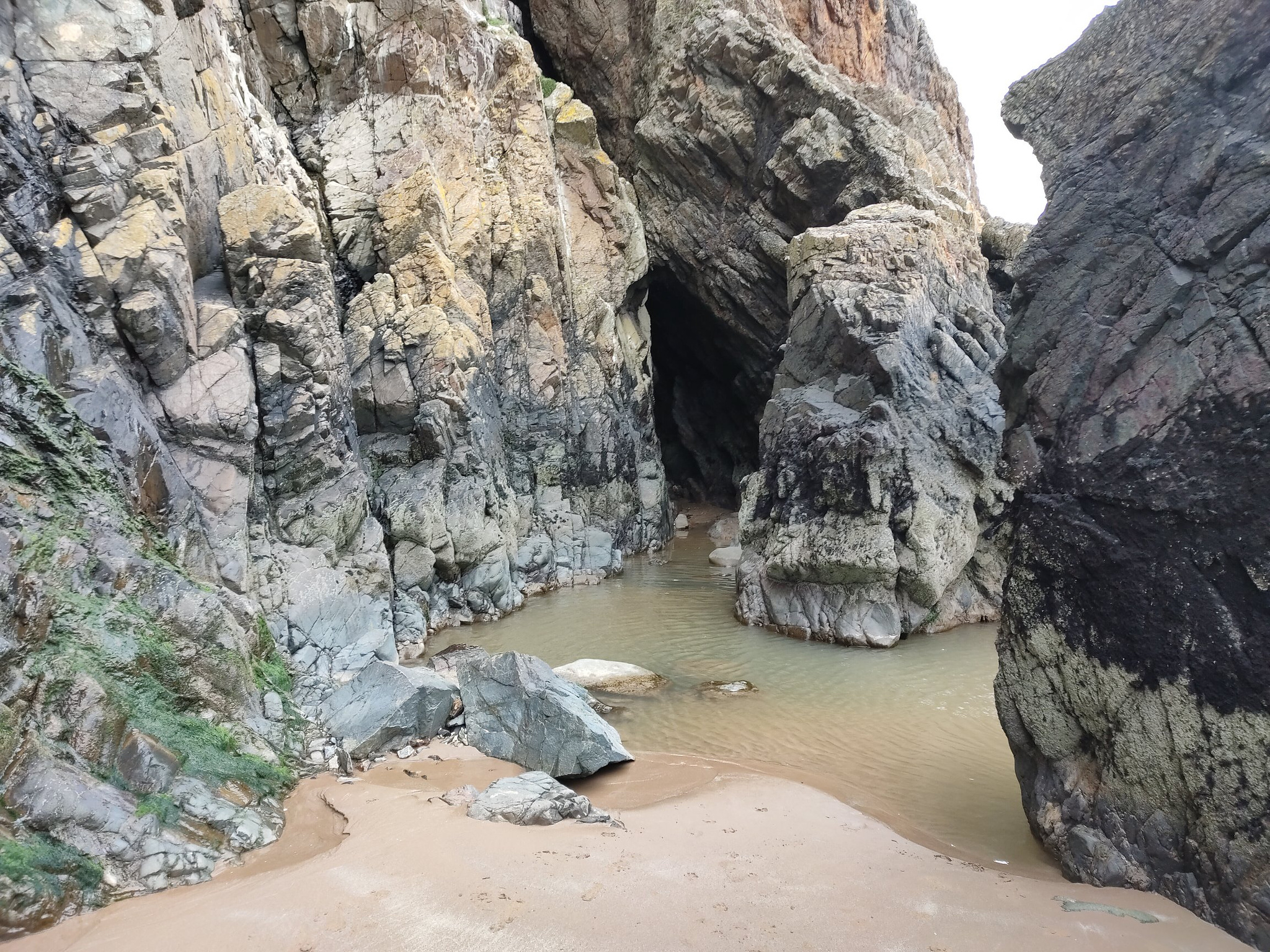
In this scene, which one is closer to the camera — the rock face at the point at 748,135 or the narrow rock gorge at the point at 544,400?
the narrow rock gorge at the point at 544,400

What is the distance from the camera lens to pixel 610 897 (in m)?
4.32

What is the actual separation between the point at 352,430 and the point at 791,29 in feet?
77.3

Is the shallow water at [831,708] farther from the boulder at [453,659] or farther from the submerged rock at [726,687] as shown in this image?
the boulder at [453,659]

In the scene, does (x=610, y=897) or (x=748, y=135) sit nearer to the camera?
(x=610, y=897)

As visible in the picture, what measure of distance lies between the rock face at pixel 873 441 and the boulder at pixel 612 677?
4.20 m

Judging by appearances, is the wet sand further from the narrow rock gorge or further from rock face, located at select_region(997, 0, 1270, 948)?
rock face, located at select_region(997, 0, 1270, 948)

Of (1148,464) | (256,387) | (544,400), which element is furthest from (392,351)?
(1148,464)

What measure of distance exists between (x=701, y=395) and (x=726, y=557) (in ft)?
46.0

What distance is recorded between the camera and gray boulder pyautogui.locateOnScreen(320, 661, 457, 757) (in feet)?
25.7

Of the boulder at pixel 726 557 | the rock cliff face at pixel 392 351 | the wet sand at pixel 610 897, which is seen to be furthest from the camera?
the boulder at pixel 726 557

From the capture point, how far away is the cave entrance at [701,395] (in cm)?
2959

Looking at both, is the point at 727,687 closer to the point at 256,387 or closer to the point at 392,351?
the point at 256,387

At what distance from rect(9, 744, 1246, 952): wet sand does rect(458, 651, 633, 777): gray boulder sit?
150cm

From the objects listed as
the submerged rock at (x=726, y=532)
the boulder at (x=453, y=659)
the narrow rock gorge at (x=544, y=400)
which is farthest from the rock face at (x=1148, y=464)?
the submerged rock at (x=726, y=532)
